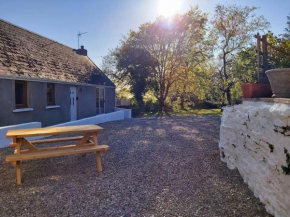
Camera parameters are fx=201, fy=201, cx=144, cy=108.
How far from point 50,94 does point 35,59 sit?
1818mm

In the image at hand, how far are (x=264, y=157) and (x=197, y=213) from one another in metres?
1.26

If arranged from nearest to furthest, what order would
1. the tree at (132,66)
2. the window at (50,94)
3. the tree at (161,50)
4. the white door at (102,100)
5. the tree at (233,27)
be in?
the window at (50,94) → the white door at (102,100) → the tree at (132,66) → the tree at (161,50) → the tree at (233,27)

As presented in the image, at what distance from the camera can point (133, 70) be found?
19.1 m

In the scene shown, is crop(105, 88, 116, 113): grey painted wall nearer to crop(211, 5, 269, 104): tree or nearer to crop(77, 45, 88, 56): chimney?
crop(77, 45, 88, 56): chimney

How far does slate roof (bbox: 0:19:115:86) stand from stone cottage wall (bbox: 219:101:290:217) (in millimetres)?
7912

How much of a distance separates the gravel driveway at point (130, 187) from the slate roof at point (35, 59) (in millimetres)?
4245

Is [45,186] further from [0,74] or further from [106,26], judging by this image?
[106,26]

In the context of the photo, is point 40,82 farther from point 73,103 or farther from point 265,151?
point 265,151

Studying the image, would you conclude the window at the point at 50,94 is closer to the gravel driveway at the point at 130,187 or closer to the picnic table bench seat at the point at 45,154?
the gravel driveway at the point at 130,187

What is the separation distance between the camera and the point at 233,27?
2034cm

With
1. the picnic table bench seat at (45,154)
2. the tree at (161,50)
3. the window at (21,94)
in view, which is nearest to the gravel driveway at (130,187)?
the picnic table bench seat at (45,154)

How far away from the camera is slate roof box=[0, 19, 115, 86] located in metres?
8.28

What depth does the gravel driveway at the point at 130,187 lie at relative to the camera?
9.44ft

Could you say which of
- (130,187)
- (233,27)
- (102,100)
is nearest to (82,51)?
(102,100)
